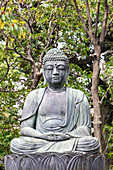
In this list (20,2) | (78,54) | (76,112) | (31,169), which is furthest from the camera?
(78,54)

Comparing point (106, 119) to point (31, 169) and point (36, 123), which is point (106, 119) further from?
point (31, 169)

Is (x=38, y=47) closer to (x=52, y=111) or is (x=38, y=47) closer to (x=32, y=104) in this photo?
(x=32, y=104)

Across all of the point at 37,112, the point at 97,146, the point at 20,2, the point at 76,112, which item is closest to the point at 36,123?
the point at 37,112

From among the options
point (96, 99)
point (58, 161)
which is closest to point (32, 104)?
point (58, 161)

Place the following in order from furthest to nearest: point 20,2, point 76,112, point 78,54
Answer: point 78,54 → point 20,2 → point 76,112

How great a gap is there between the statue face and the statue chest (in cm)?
24

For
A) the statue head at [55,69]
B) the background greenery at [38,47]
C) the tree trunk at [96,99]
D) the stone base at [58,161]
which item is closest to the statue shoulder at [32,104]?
the statue head at [55,69]

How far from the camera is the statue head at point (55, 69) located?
6.70 metres

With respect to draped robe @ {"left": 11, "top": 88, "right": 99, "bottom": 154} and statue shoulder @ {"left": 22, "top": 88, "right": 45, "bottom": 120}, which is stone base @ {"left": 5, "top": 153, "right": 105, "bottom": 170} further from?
statue shoulder @ {"left": 22, "top": 88, "right": 45, "bottom": 120}

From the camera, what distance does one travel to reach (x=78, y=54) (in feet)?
42.5

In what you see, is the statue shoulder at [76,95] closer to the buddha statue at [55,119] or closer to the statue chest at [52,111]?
the buddha statue at [55,119]

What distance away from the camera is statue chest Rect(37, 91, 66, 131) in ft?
21.0

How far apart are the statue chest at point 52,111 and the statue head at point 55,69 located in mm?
246

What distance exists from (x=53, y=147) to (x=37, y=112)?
100cm
